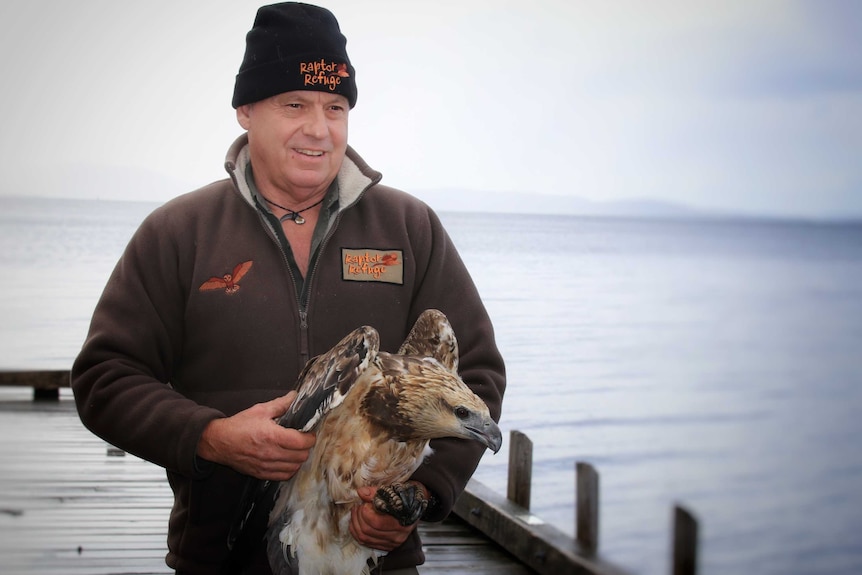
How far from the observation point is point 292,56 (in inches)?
82.7

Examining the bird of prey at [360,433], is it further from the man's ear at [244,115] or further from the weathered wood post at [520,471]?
the weathered wood post at [520,471]

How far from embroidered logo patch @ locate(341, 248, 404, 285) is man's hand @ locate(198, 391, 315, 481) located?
36 centimetres

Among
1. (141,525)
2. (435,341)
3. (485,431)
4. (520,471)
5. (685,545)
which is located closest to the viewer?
(485,431)

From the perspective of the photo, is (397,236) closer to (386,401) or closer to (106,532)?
(386,401)

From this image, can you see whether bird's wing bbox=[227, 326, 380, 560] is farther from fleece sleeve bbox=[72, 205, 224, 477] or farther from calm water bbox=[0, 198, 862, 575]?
calm water bbox=[0, 198, 862, 575]

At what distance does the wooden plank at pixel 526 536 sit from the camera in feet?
14.0

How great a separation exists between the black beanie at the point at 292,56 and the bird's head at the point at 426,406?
27.5 inches

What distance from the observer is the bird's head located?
6.15 ft

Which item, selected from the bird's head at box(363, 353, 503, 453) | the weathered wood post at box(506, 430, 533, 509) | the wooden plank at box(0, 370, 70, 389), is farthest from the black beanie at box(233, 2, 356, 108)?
the wooden plank at box(0, 370, 70, 389)

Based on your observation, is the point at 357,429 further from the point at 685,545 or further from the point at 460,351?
the point at 685,545

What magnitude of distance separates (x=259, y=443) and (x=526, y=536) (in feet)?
10.1

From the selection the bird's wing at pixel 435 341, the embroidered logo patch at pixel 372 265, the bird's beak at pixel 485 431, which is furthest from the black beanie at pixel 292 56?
the bird's beak at pixel 485 431

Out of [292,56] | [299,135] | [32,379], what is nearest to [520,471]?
[299,135]

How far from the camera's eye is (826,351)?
20500 mm
